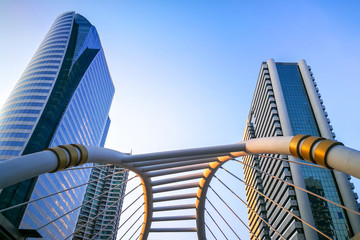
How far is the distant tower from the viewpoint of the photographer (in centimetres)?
6359

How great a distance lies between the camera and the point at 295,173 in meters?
69.5

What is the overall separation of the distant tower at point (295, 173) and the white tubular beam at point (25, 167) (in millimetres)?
65585

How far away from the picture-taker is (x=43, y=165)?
6.99m

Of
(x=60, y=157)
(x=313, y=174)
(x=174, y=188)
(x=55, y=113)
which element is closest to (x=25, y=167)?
(x=60, y=157)

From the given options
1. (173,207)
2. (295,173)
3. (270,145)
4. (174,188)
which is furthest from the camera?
(295,173)

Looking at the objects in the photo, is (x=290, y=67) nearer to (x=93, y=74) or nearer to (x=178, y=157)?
(x=93, y=74)

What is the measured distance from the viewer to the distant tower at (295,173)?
6359cm

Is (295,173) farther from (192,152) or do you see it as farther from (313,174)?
(192,152)

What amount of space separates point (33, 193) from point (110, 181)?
80.7 metres

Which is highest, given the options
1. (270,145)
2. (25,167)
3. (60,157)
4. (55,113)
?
(55,113)

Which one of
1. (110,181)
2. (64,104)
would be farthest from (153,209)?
(110,181)

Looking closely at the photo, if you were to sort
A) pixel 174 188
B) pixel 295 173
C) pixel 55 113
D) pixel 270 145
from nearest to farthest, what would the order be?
1. pixel 270 145
2. pixel 174 188
3. pixel 295 173
4. pixel 55 113

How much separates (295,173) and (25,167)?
71.9 meters

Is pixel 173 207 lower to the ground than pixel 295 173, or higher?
lower
